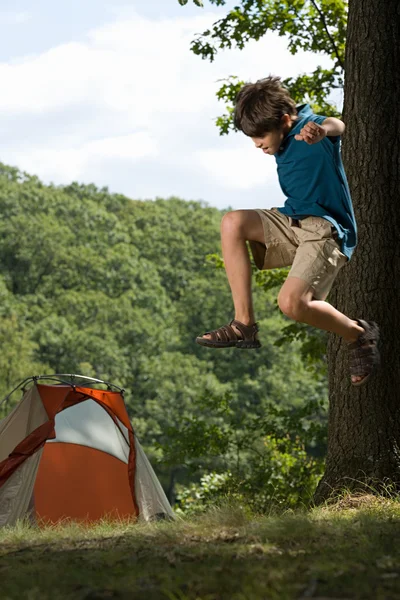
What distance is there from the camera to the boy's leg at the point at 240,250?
408 centimetres

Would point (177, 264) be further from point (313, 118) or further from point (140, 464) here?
point (313, 118)

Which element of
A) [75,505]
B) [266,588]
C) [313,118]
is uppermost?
[313,118]

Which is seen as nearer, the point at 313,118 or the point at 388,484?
the point at 313,118

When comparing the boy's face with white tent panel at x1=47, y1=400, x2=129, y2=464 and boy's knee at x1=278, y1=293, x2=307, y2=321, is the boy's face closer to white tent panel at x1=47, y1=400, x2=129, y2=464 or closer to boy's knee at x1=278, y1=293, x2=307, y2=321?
boy's knee at x1=278, y1=293, x2=307, y2=321

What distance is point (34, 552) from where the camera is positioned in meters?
3.24

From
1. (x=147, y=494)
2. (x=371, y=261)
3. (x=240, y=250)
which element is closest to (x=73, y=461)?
(x=147, y=494)

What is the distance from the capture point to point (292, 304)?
3.93 metres

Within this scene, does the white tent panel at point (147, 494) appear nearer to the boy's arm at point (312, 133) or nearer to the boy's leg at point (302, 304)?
the boy's leg at point (302, 304)

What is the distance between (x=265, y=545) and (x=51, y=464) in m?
5.54

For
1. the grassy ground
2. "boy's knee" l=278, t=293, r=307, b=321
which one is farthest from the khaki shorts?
the grassy ground

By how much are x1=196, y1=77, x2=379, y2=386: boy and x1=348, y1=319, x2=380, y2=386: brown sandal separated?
0.81ft

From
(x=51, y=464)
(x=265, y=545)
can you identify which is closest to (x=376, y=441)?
(x=265, y=545)

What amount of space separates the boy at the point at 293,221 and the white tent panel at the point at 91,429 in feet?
15.2

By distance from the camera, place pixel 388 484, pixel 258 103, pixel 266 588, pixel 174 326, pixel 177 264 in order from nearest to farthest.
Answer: pixel 266 588
pixel 258 103
pixel 388 484
pixel 174 326
pixel 177 264
